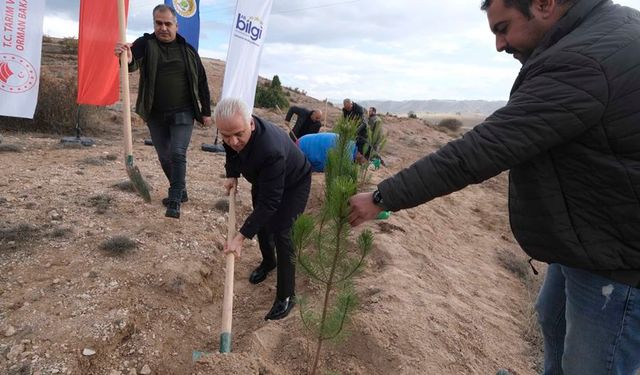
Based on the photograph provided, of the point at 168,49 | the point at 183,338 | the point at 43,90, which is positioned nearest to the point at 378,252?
the point at 183,338

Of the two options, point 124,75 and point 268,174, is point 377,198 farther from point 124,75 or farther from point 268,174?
point 124,75

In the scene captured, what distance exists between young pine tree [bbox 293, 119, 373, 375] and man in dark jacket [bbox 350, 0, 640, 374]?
0.57 ft

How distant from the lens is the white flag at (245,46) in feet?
18.4

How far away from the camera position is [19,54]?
504 cm

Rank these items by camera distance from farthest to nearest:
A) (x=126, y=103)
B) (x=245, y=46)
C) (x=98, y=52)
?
(x=98, y=52)
(x=245, y=46)
(x=126, y=103)

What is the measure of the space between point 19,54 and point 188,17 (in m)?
2.52

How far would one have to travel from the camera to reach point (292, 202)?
295cm

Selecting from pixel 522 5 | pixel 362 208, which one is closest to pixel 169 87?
pixel 362 208

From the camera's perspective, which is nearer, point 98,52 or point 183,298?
point 183,298

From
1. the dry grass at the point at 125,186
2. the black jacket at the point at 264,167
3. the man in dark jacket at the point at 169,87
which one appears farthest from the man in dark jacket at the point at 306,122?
the black jacket at the point at 264,167

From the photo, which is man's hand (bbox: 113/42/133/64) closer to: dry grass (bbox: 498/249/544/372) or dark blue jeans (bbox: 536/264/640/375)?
dark blue jeans (bbox: 536/264/640/375)

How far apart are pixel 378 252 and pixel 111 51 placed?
4.92 metres

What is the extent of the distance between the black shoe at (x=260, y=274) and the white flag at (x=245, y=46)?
2.67 meters

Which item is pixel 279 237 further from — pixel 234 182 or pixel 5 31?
pixel 5 31
